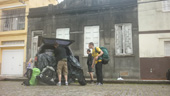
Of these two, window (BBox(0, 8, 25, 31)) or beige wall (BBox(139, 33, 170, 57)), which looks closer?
beige wall (BBox(139, 33, 170, 57))

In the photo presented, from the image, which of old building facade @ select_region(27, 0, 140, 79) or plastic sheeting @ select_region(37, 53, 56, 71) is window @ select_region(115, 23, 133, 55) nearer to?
old building facade @ select_region(27, 0, 140, 79)

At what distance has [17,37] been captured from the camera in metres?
16.0

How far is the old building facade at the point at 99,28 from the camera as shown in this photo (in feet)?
41.3

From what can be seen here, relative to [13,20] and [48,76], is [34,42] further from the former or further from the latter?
[48,76]

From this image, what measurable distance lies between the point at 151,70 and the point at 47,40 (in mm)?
7683

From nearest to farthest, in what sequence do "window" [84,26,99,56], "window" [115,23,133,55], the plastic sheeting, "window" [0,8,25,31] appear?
the plastic sheeting, "window" [115,23,133,55], "window" [84,26,99,56], "window" [0,8,25,31]

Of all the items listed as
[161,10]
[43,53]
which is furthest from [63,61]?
[161,10]

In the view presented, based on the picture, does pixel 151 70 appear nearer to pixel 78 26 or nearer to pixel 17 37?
pixel 78 26

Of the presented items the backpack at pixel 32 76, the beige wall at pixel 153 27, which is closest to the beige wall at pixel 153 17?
the beige wall at pixel 153 27

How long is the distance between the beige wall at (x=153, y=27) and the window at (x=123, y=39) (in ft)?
2.45

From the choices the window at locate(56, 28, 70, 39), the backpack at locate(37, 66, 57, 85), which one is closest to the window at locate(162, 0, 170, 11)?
the window at locate(56, 28, 70, 39)

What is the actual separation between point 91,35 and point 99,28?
0.81 meters

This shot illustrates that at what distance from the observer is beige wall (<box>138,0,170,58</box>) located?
39.5 feet

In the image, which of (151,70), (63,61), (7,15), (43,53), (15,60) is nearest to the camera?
(63,61)
